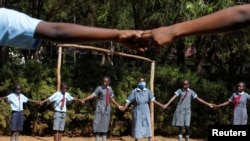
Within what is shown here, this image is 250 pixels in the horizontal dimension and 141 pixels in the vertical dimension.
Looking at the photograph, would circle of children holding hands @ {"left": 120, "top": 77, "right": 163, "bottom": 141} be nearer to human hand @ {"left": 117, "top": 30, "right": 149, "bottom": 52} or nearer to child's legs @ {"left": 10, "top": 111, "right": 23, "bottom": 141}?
child's legs @ {"left": 10, "top": 111, "right": 23, "bottom": 141}

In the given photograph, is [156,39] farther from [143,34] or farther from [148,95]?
[148,95]

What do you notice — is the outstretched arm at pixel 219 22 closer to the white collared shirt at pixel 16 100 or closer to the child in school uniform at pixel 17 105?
the child in school uniform at pixel 17 105

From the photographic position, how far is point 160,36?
2.10m

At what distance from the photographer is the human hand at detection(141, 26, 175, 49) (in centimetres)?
208

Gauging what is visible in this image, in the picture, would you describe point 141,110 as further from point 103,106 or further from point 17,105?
point 17,105

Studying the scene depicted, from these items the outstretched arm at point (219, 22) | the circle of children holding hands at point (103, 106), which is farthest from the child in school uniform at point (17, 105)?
the outstretched arm at point (219, 22)

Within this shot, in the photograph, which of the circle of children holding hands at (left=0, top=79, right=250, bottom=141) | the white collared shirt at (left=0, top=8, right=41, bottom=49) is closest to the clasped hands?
the white collared shirt at (left=0, top=8, right=41, bottom=49)

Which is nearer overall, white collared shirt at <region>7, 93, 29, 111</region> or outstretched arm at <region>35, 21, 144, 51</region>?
outstretched arm at <region>35, 21, 144, 51</region>

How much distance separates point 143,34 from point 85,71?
12.6 meters

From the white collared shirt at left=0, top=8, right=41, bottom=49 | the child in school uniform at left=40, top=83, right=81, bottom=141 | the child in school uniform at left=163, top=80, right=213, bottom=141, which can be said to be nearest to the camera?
the white collared shirt at left=0, top=8, right=41, bottom=49

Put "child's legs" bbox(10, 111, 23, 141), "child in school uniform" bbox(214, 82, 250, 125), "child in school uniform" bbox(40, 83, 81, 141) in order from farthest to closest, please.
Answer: "child in school uniform" bbox(214, 82, 250, 125) → "child in school uniform" bbox(40, 83, 81, 141) → "child's legs" bbox(10, 111, 23, 141)

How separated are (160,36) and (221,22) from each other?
0.25m

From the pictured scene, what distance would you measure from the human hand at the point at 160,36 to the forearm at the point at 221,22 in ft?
0.23

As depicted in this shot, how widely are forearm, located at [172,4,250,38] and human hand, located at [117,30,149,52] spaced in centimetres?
20
